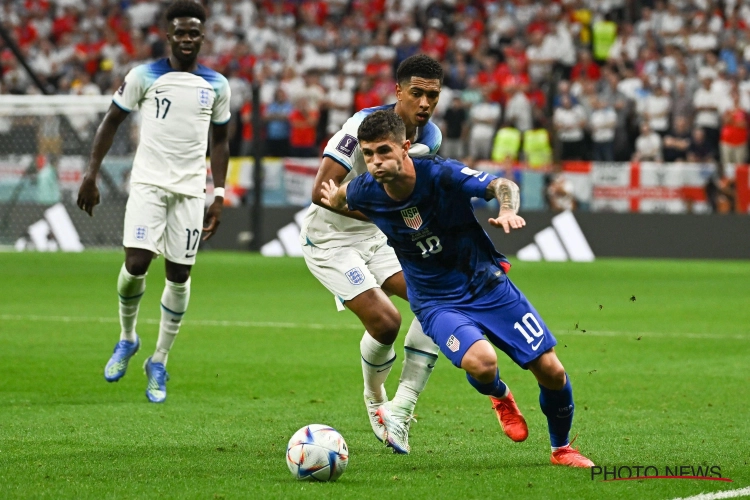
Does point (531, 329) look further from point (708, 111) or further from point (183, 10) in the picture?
point (708, 111)

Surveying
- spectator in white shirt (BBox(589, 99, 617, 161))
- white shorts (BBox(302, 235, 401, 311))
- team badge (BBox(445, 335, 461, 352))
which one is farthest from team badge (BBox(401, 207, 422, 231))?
spectator in white shirt (BBox(589, 99, 617, 161))

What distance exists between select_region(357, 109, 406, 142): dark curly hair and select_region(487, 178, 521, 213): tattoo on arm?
50 cm

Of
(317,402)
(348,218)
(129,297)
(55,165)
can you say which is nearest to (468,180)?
(348,218)

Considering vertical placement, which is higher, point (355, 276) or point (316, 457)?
point (355, 276)

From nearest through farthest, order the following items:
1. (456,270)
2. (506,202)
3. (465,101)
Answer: (506,202) < (456,270) < (465,101)

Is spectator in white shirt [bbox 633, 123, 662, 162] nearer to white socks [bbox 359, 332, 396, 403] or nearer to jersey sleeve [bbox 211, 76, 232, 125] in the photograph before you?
jersey sleeve [bbox 211, 76, 232, 125]

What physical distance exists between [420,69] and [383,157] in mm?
930

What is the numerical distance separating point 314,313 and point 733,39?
12812 mm

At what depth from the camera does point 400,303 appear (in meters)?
14.2

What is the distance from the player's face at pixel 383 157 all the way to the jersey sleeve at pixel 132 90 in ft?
9.86

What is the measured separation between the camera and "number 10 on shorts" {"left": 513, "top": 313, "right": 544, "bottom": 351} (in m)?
5.65

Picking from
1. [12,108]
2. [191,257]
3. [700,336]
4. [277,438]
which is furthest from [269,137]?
[277,438]

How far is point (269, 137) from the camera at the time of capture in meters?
22.9

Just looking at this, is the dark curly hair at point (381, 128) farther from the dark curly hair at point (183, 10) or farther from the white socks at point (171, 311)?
the white socks at point (171, 311)
